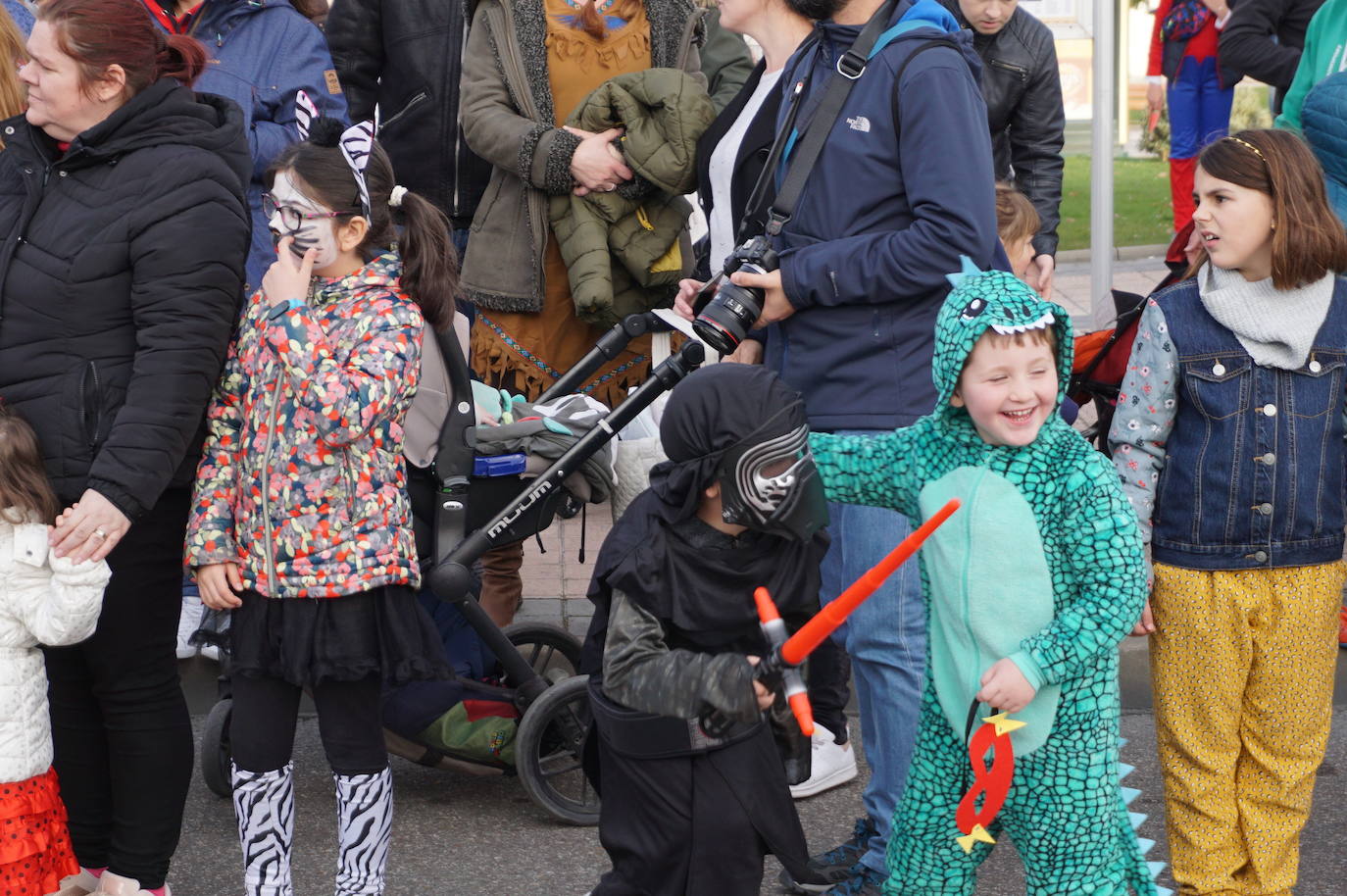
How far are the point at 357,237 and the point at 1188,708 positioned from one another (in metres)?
2.00

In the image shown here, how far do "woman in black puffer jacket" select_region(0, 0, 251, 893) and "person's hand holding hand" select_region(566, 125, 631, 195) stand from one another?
49.8 inches

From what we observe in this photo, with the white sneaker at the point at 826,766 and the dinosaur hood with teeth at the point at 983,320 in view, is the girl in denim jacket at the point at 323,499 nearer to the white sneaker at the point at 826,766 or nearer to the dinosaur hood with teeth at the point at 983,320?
the dinosaur hood with teeth at the point at 983,320

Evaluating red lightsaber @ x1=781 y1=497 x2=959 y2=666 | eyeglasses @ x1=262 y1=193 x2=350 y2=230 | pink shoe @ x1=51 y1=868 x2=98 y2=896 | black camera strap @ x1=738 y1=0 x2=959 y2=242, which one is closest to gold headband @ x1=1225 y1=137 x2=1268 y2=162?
black camera strap @ x1=738 y1=0 x2=959 y2=242

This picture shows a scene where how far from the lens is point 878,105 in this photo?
3.46 meters

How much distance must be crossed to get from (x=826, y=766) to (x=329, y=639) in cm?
Answer: 161

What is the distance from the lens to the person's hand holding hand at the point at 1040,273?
5.02m

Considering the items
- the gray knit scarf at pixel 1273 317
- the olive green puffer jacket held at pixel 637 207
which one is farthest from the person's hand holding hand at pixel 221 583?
the gray knit scarf at pixel 1273 317

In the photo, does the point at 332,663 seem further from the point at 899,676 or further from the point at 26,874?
the point at 899,676

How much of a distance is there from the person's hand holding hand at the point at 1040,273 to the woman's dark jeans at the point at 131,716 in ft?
8.61

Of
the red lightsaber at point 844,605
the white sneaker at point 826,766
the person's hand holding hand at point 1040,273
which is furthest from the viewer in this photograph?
the person's hand holding hand at point 1040,273

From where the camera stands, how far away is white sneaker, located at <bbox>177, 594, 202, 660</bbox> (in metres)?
5.09

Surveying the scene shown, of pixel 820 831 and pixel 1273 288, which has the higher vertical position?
pixel 1273 288

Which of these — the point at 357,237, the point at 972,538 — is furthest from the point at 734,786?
the point at 357,237

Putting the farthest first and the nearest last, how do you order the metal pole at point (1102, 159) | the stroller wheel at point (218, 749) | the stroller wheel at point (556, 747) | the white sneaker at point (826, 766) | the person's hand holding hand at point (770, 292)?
the metal pole at point (1102, 159) → the white sneaker at point (826, 766) → the stroller wheel at point (218, 749) → the stroller wheel at point (556, 747) → the person's hand holding hand at point (770, 292)
